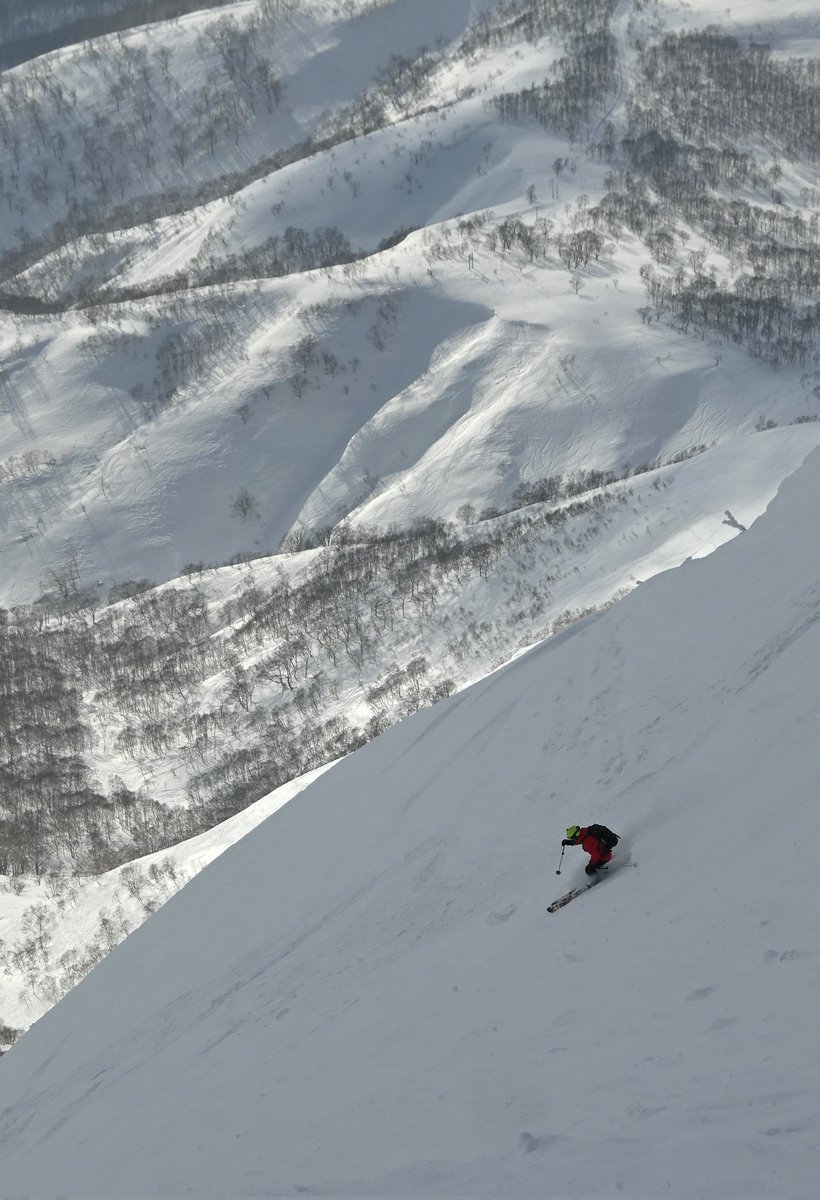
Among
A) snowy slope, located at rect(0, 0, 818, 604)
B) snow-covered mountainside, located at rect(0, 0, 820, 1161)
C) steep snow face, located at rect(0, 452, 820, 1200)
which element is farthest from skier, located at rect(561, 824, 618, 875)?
snowy slope, located at rect(0, 0, 818, 604)

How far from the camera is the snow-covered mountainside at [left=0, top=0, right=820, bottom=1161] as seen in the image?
39.5 meters

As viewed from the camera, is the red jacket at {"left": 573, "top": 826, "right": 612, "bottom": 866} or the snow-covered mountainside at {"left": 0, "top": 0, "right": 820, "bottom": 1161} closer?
the red jacket at {"left": 573, "top": 826, "right": 612, "bottom": 866}

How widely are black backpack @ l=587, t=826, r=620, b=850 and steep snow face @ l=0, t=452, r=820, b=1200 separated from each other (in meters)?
0.35

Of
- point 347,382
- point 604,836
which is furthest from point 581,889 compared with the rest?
point 347,382

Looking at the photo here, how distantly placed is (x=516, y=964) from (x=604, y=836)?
1.72 m

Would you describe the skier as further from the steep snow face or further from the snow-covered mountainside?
the snow-covered mountainside

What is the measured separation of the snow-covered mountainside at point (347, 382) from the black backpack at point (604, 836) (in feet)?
24.7

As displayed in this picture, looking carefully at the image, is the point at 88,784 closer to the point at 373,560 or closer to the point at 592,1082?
the point at 373,560

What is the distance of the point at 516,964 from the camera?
11.6 m

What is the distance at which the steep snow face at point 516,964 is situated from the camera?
842 centimetres

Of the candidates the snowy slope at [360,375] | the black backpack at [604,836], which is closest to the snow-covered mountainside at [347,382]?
the snowy slope at [360,375]

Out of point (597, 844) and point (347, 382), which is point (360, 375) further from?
point (597, 844)

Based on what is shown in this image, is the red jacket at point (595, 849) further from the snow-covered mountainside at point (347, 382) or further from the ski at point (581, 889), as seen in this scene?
the snow-covered mountainside at point (347, 382)

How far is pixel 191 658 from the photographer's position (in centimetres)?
4853
